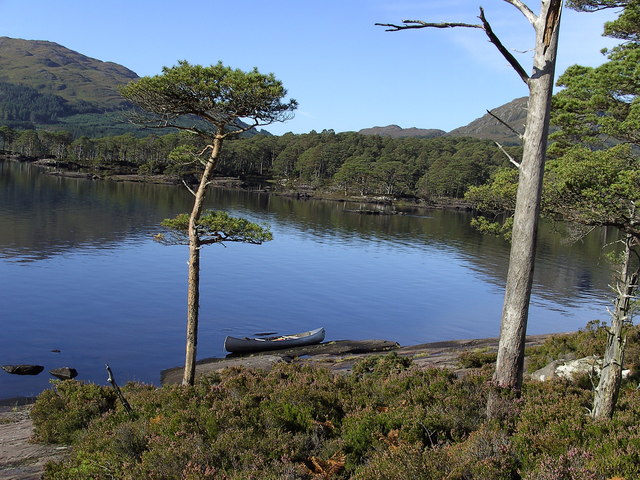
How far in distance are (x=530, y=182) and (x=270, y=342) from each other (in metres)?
24.2

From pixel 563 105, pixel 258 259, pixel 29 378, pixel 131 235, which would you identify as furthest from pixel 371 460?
pixel 131 235

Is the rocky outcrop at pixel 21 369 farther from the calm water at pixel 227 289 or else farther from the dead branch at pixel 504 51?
the dead branch at pixel 504 51

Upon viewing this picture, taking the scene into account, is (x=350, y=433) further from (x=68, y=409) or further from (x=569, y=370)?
(x=569, y=370)

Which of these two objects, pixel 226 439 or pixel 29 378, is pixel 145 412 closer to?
pixel 226 439

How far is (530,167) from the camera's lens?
29.4 ft

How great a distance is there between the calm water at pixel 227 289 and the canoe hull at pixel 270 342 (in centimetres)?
144

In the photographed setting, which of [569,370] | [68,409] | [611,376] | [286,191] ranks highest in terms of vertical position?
[286,191]

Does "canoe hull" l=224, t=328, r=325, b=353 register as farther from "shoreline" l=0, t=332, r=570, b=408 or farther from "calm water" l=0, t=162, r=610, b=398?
"calm water" l=0, t=162, r=610, b=398

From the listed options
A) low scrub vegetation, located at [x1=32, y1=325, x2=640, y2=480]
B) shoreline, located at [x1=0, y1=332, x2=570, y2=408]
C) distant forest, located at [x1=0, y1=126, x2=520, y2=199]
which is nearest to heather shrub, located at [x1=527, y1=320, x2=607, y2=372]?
shoreline, located at [x1=0, y1=332, x2=570, y2=408]

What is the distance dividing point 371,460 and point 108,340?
26.4 m

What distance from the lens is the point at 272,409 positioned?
9.89m

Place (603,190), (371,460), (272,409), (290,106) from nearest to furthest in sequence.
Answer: (371,460)
(272,409)
(603,190)
(290,106)

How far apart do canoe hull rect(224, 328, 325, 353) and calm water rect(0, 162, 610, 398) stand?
4.74 ft

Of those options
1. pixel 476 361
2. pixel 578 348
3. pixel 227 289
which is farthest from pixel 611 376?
pixel 227 289
